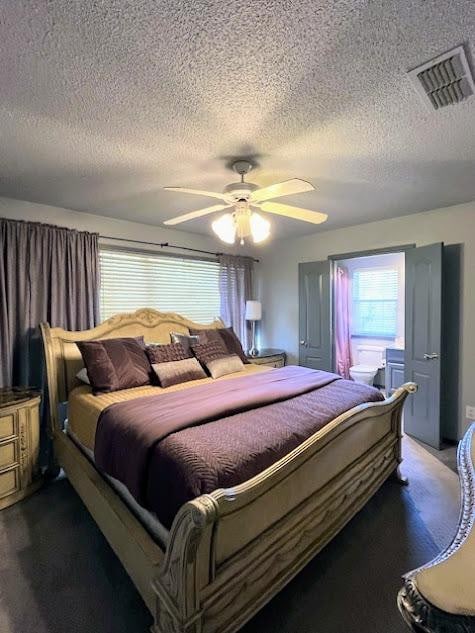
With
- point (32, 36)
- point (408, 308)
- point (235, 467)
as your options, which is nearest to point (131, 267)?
point (32, 36)

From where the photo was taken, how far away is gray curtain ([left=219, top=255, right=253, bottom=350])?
457cm

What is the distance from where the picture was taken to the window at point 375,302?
518 cm

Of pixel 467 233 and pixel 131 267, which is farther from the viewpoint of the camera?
pixel 131 267

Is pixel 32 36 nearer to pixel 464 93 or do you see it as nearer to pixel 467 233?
pixel 464 93

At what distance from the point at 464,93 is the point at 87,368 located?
9.61 ft

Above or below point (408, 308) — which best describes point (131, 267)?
above

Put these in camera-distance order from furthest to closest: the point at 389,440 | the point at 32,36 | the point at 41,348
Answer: the point at 41,348 → the point at 389,440 → the point at 32,36

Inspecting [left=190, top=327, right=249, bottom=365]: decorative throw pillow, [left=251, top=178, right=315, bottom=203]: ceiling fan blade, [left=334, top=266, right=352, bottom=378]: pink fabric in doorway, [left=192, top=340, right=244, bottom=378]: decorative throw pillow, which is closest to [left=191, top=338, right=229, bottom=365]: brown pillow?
[left=192, top=340, right=244, bottom=378]: decorative throw pillow

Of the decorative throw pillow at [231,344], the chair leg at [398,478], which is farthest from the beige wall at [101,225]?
the chair leg at [398,478]

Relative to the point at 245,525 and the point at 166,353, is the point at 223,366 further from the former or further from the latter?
the point at 245,525

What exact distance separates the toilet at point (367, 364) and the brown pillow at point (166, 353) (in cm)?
304

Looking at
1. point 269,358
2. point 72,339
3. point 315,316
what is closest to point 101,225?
point 72,339

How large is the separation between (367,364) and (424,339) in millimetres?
2127

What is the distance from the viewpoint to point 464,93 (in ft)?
4.75
